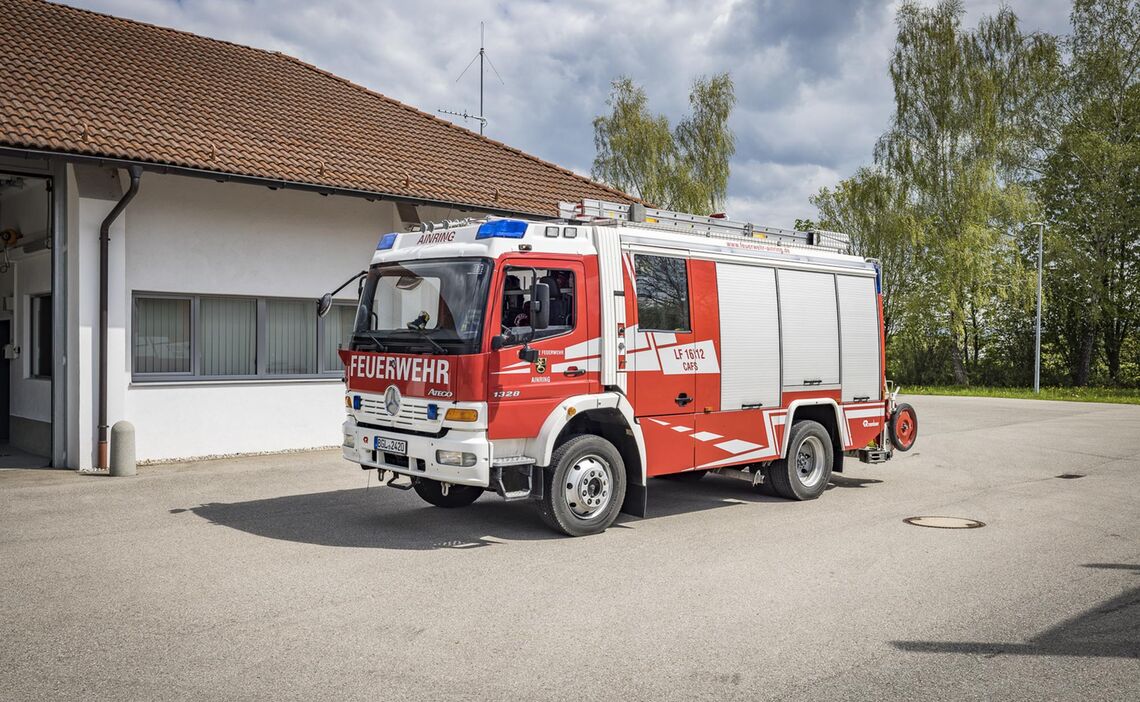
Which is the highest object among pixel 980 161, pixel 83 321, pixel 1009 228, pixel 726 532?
pixel 980 161

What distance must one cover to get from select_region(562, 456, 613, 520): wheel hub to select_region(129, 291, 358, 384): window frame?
7.49 meters

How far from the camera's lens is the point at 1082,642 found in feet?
17.8

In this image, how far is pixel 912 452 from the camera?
15.1 metres

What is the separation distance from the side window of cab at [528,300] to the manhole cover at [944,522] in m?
4.05

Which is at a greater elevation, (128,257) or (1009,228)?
(1009,228)

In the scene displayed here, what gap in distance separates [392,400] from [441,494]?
70.4 inches

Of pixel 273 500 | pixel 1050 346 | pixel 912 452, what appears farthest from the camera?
pixel 1050 346

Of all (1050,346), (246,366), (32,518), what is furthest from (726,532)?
(1050,346)

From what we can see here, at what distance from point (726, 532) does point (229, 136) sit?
10.0m

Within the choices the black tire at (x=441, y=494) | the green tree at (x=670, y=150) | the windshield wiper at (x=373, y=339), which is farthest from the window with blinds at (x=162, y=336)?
the green tree at (x=670, y=150)

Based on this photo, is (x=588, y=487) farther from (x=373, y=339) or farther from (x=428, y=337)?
(x=373, y=339)

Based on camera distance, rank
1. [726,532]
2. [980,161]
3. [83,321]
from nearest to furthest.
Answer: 1. [726,532]
2. [83,321]
3. [980,161]

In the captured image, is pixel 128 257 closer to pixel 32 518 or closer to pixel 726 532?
pixel 32 518

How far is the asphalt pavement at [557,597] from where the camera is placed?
4793 millimetres
